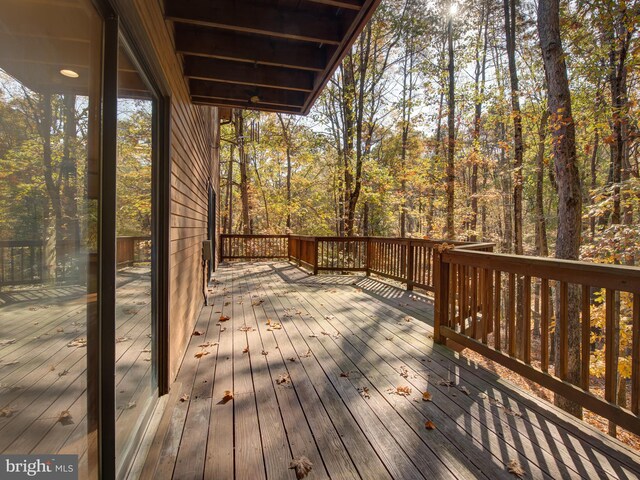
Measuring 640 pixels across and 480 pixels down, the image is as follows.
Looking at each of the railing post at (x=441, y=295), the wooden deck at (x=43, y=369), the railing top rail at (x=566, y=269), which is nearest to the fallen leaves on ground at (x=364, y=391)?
the railing post at (x=441, y=295)

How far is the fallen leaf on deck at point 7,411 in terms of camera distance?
0.71 m

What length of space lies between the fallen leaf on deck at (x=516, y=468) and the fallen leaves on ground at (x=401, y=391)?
0.77 meters

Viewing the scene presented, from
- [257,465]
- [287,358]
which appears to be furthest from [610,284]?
[287,358]

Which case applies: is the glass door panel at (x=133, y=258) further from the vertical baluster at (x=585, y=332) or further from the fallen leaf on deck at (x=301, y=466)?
the vertical baluster at (x=585, y=332)

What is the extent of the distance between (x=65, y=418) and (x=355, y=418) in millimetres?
1596

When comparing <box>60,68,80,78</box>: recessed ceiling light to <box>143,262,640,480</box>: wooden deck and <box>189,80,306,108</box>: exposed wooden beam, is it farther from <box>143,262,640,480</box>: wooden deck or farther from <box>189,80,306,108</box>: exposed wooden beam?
<box>189,80,306,108</box>: exposed wooden beam

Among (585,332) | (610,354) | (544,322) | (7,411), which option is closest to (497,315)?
(544,322)

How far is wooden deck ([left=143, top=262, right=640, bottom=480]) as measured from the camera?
1.66 m

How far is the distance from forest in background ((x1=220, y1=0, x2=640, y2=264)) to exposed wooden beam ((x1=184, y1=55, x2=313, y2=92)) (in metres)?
3.51

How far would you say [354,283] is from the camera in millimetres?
6910

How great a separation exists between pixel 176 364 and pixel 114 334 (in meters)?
1.53

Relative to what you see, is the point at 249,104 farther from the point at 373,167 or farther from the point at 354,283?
the point at 373,167

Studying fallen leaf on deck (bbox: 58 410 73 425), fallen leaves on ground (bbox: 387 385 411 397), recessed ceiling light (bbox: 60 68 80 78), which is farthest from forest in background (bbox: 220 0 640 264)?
fallen leaf on deck (bbox: 58 410 73 425)

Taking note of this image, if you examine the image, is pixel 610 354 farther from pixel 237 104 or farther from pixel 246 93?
pixel 237 104
